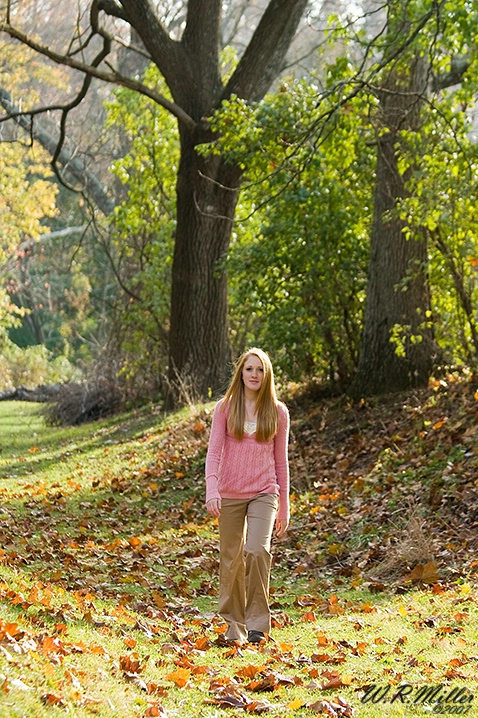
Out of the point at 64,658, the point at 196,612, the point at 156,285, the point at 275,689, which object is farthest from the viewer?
the point at 156,285

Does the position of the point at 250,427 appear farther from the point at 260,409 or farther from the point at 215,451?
the point at 215,451

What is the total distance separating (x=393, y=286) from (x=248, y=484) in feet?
27.1

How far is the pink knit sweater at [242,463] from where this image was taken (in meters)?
7.08

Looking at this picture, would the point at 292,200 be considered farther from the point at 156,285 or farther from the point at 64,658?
the point at 64,658

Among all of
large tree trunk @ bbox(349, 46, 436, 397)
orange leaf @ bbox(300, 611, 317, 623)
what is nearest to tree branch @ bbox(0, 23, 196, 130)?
large tree trunk @ bbox(349, 46, 436, 397)

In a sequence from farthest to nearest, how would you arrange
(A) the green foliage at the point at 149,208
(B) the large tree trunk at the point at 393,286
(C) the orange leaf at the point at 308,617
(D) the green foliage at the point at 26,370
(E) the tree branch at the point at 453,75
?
(D) the green foliage at the point at 26,370 → (A) the green foliage at the point at 149,208 → (E) the tree branch at the point at 453,75 → (B) the large tree trunk at the point at 393,286 → (C) the orange leaf at the point at 308,617

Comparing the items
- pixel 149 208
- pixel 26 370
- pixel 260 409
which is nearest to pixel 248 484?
pixel 260 409

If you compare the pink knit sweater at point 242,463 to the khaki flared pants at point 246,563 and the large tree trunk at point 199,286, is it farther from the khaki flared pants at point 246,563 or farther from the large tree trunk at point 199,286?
the large tree trunk at point 199,286

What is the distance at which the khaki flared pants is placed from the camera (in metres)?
7.04

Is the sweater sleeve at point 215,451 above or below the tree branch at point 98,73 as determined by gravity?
below

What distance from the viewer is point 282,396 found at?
1723cm

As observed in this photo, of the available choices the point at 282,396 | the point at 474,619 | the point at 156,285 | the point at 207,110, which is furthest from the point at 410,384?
the point at 156,285

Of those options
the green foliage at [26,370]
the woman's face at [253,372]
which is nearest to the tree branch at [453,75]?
the woman's face at [253,372]

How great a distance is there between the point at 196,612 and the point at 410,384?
7133 mm
